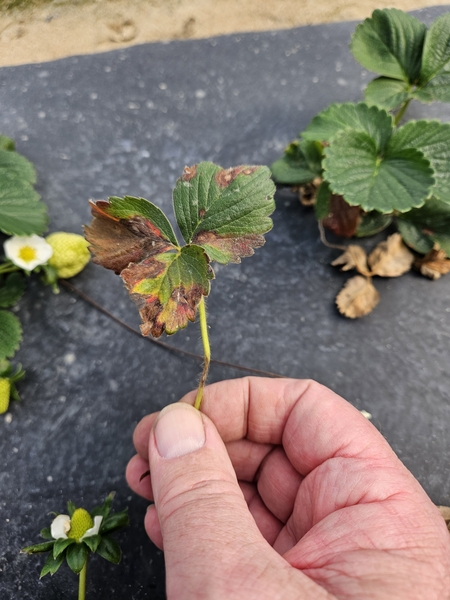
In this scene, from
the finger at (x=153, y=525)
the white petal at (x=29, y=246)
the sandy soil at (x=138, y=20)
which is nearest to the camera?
the finger at (x=153, y=525)

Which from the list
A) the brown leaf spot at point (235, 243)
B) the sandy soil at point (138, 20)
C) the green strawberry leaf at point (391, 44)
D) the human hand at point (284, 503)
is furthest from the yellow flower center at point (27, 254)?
the green strawberry leaf at point (391, 44)

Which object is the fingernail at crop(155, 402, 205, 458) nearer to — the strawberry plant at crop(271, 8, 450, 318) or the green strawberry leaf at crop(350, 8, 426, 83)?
the strawberry plant at crop(271, 8, 450, 318)

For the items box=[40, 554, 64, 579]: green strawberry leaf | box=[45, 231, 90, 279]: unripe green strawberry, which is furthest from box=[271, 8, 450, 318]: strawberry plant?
→ box=[40, 554, 64, 579]: green strawberry leaf

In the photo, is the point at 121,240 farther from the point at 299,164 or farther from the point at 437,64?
the point at 437,64

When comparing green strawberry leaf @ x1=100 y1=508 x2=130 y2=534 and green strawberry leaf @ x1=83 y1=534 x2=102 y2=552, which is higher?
green strawberry leaf @ x1=83 y1=534 x2=102 y2=552

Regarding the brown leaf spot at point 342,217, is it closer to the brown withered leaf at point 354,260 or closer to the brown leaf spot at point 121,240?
the brown withered leaf at point 354,260

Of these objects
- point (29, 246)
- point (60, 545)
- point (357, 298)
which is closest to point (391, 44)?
point (357, 298)
